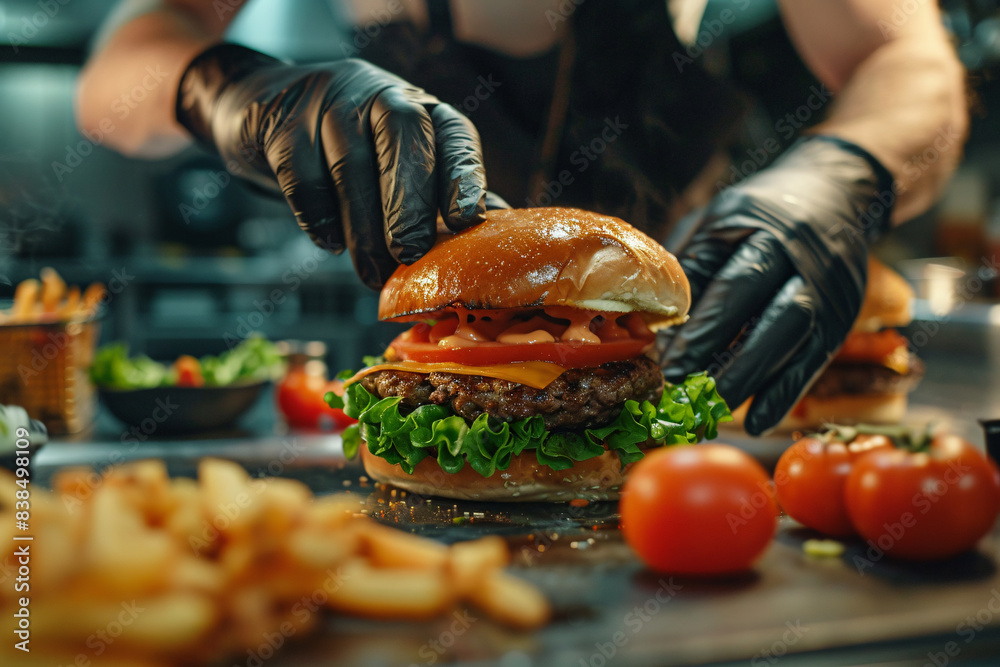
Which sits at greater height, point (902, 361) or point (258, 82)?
point (258, 82)

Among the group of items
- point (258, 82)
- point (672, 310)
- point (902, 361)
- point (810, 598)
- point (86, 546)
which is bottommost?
point (902, 361)

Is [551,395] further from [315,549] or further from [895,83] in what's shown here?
[895,83]

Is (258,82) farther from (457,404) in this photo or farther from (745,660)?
(745,660)

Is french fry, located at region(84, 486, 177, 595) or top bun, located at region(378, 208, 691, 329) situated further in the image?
top bun, located at region(378, 208, 691, 329)

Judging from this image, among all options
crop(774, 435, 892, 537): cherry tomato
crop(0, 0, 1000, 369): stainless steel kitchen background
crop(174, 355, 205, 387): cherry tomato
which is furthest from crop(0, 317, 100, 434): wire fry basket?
crop(0, 0, 1000, 369): stainless steel kitchen background

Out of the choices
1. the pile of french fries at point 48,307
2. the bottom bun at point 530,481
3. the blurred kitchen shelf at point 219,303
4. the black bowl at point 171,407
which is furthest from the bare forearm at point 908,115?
the blurred kitchen shelf at point 219,303

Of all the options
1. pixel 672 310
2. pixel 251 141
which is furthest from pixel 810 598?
pixel 251 141

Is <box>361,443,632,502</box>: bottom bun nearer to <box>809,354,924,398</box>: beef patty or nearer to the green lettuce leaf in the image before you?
the green lettuce leaf
